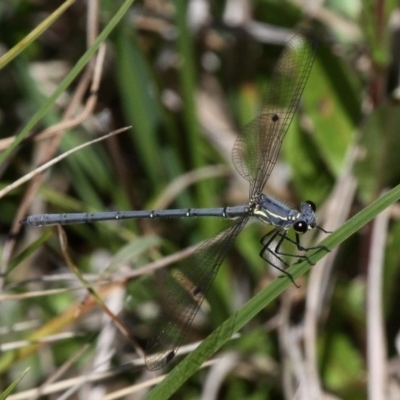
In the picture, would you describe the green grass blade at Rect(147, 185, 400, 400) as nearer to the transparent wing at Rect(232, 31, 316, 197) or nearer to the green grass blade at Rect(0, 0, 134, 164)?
the green grass blade at Rect(0, 0, 134, 164)

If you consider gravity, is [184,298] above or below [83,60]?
below

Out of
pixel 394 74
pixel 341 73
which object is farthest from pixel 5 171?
pixel 394 74

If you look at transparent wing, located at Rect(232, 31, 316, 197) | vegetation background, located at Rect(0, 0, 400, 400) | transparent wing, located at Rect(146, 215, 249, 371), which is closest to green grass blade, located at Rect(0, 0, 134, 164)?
vegetation background, located at Rect(0, 0, 400, 400)

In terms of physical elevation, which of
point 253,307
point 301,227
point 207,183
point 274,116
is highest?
point 207,183

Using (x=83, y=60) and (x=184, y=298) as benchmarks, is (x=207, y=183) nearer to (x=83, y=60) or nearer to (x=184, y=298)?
(x=184, y=298)

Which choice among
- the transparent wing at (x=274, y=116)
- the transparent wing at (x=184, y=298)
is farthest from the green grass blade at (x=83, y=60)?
the transparent wing at (x=274, y=116)

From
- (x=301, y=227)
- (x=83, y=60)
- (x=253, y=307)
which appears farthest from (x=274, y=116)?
(x=253, y=307)
